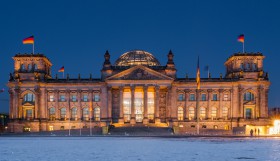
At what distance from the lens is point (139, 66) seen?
119 m

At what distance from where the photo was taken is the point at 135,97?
124250 millimetres

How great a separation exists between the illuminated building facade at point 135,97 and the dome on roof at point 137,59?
4.86m

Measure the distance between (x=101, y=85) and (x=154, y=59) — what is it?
63.1 ft

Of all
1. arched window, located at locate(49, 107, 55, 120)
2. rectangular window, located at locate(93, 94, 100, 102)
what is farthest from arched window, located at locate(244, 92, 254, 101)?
arched window, located at locate(49, 107, 55, 120)

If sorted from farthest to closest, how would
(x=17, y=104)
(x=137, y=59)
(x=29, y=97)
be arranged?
(x=137, y=59) < (x=29, y=97) < (x=17, y=104)

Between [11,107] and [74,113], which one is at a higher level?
[11,107]

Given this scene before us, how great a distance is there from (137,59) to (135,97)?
13132mm

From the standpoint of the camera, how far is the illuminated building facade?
119688mm

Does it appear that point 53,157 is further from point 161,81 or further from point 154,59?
point 154,59

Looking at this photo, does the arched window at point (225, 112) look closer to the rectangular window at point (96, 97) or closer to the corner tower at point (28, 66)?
the rectangular window at point (96, 97)

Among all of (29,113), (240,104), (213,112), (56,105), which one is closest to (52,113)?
(56,105)

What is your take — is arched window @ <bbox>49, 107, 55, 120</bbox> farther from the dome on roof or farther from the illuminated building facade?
the dome on roof

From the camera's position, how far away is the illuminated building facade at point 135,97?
119688 mm

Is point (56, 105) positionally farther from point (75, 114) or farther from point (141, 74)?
point (141, 74)
